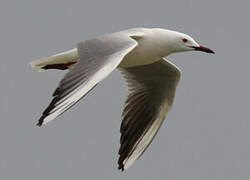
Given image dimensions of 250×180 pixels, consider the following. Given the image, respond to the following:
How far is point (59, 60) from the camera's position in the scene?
29.7 feet

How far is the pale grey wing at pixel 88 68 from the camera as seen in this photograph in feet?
22.6

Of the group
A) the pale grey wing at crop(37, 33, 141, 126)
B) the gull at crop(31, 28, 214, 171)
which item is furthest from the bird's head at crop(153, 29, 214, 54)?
the pale grey wing at crop(37, 33, 141, 126)

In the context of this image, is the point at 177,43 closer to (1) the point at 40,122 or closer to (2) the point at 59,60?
(2) the point at 59,60

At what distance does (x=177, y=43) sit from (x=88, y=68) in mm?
1664

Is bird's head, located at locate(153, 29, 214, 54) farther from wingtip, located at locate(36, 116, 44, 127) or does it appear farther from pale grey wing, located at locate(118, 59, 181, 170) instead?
wingtip, located at locate(36, 116, 44, 127)

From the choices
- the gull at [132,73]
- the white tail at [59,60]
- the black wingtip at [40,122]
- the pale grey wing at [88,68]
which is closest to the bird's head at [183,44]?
the gull at [132,73]

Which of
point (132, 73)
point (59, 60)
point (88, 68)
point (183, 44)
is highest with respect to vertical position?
point (88, 68)

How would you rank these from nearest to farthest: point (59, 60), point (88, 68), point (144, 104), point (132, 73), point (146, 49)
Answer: point (88, 68) < point (146, 49) < point (59, 60) < point (144, 104) < point (132, 73)

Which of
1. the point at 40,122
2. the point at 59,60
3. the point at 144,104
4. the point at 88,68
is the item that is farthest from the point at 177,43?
the point at 40,122

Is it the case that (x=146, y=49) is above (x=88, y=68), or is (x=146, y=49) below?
below

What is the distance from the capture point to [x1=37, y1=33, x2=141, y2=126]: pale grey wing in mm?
6895

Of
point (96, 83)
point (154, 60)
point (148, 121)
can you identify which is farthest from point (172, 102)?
point (96, 83)

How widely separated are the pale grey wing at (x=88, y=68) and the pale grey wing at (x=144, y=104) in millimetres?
1446

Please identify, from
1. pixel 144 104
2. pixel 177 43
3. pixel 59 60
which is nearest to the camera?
pixel 177 43
